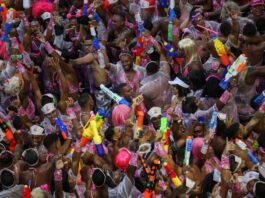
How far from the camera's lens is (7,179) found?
698 centimetres

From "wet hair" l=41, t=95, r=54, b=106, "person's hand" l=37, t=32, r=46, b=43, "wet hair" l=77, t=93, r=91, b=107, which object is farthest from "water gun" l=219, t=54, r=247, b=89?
"person's hand" l=37, t=32, r=46, b=43

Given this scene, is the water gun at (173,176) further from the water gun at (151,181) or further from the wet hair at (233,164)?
the wet hair at (233,164)

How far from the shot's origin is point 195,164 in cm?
694

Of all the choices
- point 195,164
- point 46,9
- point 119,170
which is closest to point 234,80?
point 195,164

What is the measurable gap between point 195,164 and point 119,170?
769mm

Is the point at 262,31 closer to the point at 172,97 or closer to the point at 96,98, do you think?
the point at 172,97

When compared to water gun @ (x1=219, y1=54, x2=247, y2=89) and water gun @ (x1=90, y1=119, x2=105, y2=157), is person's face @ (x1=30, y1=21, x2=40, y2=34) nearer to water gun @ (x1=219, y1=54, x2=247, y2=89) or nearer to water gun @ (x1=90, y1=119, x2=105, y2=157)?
water gun @ (x1=90, y1=119, x2=105, y2=157)

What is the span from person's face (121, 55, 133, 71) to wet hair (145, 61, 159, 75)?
37 centimetres

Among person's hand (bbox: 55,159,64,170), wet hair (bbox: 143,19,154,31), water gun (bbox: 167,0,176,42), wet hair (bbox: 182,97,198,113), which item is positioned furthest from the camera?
wet hair (bbox: 143,19,154,31)

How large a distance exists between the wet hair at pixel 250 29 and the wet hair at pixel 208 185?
2320 mm

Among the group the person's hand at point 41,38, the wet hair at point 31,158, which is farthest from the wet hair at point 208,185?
the person's hand at point 41,38

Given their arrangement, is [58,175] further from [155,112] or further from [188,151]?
[155,112]

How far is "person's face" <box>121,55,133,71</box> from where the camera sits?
352 inches

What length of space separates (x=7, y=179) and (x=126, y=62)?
2.63 metres
